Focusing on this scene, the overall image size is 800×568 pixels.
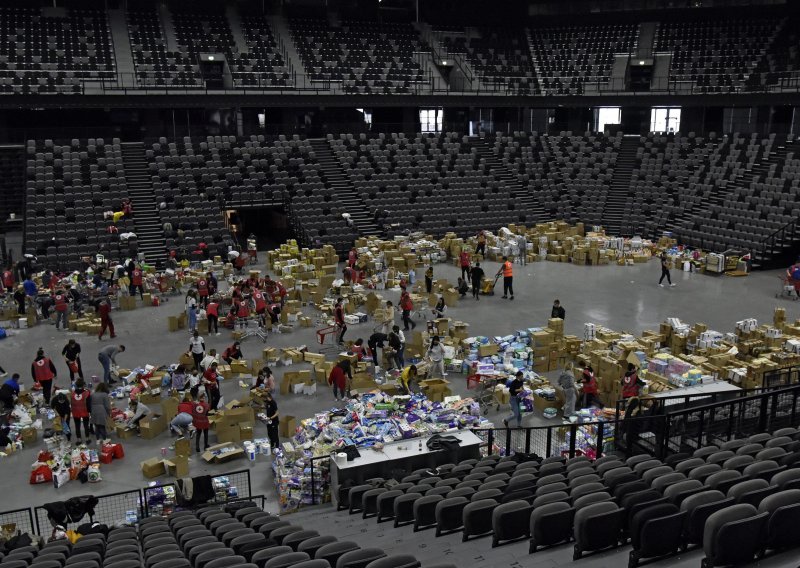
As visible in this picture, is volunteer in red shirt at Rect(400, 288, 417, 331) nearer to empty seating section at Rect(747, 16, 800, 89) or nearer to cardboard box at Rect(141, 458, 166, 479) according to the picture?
cardboard box at Rect(141, 458, 166, 479)

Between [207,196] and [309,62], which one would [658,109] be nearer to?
[309,62]

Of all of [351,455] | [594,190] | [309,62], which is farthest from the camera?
[309,62]

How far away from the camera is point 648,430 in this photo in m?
10.6

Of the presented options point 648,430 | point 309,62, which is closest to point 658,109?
point 309,62

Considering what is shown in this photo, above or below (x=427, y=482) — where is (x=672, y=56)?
above

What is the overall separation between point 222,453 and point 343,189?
69.0ft

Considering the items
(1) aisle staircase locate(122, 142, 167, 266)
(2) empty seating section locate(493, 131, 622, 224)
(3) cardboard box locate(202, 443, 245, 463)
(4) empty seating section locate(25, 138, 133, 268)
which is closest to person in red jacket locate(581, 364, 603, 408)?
(3) cardboard box locate(202, 443, 245, 463)

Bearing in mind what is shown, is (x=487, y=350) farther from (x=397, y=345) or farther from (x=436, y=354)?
(x=397, y=345)

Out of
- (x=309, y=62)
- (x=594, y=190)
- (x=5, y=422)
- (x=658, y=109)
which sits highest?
(x=309, y=62)

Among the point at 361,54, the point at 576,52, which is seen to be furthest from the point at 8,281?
the point at 576,52

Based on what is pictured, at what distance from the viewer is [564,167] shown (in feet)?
117

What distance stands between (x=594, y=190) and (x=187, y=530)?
2890cm

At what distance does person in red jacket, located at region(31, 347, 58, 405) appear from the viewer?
1379 cm

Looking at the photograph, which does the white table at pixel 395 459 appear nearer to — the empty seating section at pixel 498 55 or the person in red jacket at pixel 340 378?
the person in red jacket at pixel 340 378
